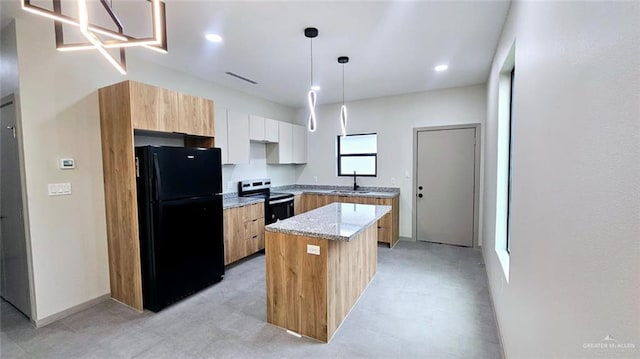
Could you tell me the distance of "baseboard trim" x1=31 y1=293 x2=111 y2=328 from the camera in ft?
8.41

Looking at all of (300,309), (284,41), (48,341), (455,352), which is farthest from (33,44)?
(455,352)

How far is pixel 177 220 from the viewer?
2.92m

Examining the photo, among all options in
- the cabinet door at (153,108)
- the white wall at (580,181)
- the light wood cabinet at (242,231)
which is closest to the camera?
the white wall at (580,181)

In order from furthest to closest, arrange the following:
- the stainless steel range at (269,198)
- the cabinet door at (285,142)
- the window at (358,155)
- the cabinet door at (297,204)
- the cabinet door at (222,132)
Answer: the window at (358,155) < the cabinet door at (285,142) < the cabinet door at (297,204) < the stainless steel range at (269,198) < the cabinet door at (222,132)

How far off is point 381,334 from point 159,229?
237 centimetres

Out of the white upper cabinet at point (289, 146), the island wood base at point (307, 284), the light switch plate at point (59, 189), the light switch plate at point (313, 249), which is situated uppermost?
the white upper cabinet at point (289, 146)

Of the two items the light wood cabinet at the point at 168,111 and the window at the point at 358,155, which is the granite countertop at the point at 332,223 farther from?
the window at the point at 358,155

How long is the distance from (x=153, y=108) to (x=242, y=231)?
2004mm

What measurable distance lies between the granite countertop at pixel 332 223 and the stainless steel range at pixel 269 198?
1.55m

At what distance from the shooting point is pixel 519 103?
1859 millimetres

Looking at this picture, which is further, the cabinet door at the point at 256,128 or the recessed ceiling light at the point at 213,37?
the cabinet door at the point at 256,128

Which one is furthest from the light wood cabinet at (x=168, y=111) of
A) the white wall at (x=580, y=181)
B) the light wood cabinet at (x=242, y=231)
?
the white wall at (x=580, y=181)

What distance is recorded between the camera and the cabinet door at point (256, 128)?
4629mm

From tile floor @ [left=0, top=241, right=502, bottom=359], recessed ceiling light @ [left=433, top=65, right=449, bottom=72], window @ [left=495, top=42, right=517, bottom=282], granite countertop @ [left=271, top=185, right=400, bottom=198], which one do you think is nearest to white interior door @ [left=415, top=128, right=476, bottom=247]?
granite countertop @ [left=271, top=185, right=400, bottom=198]
